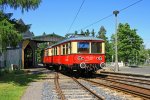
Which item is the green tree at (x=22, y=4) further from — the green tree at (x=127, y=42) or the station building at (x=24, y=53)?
the green tree at (x=127, y=42)

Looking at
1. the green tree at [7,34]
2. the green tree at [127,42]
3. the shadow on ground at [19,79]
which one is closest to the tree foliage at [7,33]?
the green tree at [7,34]

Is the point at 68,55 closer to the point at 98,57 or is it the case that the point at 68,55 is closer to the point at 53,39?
the point at 98,57

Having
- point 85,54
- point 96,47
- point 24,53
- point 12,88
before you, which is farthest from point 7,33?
point 24,53

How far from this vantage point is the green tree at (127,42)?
7264cm

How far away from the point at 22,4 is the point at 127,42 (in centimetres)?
5215

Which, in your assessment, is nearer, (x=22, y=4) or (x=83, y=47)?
(x=22, y=4)

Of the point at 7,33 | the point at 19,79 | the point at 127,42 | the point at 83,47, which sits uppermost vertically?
the point at 127,42

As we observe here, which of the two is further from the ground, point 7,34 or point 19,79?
point 7,34

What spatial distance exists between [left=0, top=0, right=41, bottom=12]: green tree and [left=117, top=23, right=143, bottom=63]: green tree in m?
50.6

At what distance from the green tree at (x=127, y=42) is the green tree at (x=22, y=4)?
50.6 meters

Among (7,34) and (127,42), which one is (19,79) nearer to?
(7,34)

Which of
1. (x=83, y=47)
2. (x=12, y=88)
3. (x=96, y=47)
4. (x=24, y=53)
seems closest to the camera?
(x=12, y=88)

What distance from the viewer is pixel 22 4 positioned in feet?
73.5

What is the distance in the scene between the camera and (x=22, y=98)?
14781 millimetres
